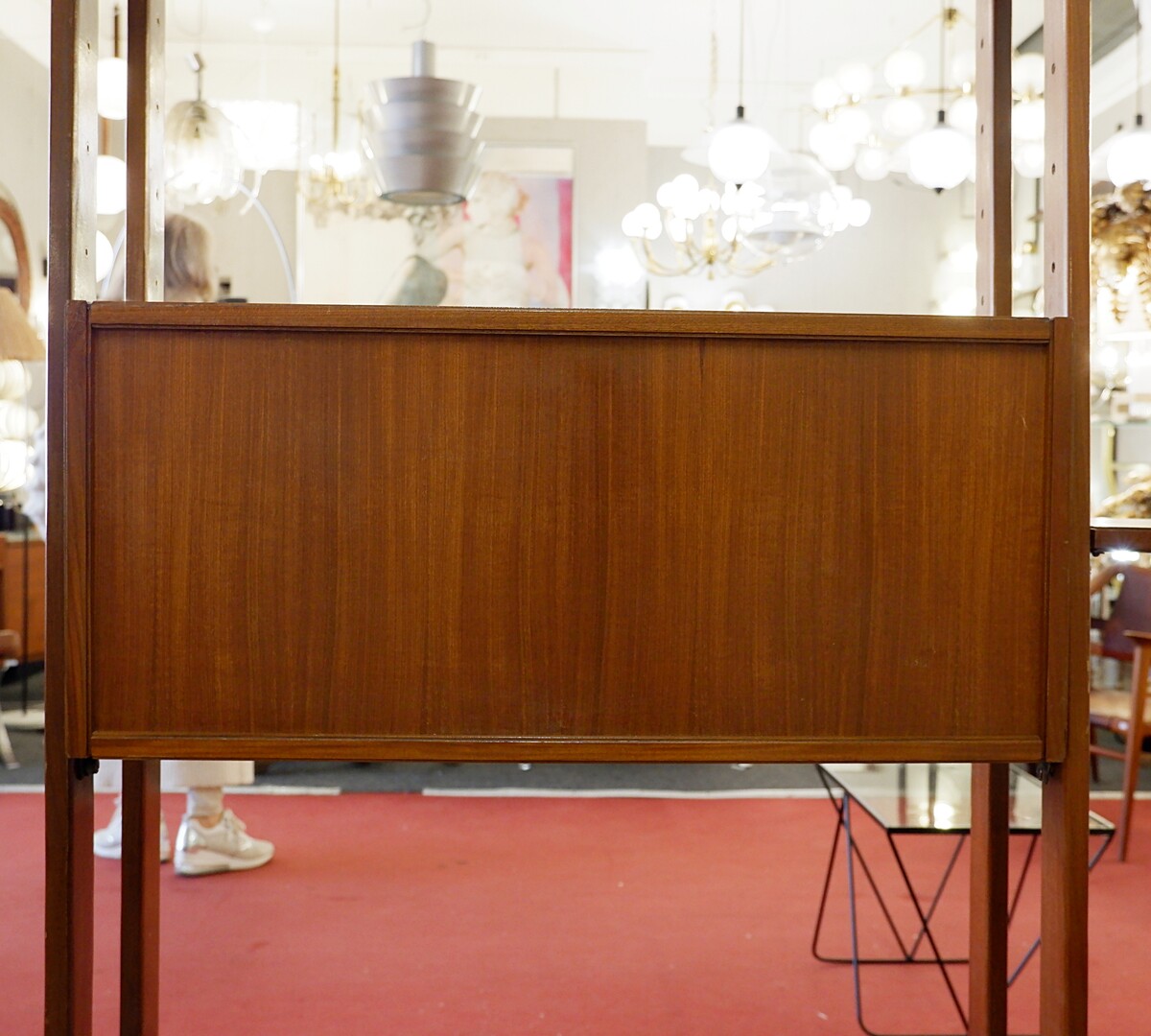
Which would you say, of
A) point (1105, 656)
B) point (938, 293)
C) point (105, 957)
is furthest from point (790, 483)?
point (938, 293)

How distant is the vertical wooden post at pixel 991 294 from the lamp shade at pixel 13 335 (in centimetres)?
248

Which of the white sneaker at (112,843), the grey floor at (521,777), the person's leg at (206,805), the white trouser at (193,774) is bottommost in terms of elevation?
the grey floor at (521,777)

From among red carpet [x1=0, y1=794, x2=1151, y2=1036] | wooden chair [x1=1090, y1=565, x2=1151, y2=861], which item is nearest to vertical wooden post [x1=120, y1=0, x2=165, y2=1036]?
red carpet [x1=0, y1=794, x2=1151, y2=1036]

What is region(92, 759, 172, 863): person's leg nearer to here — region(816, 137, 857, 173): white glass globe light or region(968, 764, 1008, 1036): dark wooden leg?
region(968, 764, 1008, 1036): dark wooden leg

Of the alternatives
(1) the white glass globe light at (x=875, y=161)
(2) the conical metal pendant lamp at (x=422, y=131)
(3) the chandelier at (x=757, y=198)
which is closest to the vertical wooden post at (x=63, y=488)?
(2) the conical metal pendant lamp at (x=422, y=131)

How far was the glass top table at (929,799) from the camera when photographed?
2344 millimetres

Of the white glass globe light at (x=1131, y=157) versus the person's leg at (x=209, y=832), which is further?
the white glass globe light at (x=1131, y=157)

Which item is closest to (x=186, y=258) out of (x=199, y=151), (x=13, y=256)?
(x=199, y=151)

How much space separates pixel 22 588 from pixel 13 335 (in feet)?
11.3

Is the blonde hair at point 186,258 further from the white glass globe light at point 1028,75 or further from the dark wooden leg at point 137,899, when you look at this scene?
the white glass globe light at point 1028,75

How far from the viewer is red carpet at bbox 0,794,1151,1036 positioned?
7.97 ft

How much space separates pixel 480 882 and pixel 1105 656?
3022mm

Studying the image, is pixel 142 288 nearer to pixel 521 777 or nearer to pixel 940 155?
pixel 521 777

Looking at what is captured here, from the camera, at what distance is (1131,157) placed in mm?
3760
